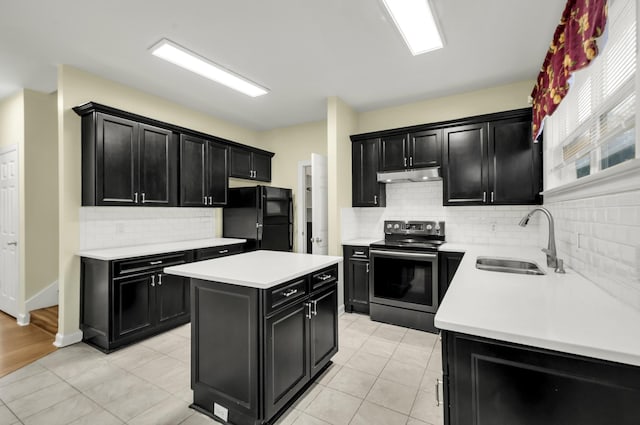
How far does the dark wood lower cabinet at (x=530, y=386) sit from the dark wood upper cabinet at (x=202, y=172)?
12.0 feet

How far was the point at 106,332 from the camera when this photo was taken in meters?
2.76

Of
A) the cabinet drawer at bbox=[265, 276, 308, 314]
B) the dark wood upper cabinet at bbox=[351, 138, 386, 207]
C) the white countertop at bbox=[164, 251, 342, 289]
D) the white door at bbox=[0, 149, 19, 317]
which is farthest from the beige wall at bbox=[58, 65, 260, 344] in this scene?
the dark wood upper cabinet at bbox=[351, 138, 386, 207]

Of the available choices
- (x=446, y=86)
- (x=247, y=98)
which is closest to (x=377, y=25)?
(x=446, y=86)

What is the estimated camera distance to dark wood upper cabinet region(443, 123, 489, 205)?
11.1ft

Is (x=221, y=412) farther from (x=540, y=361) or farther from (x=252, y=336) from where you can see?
(x=540, y=361)

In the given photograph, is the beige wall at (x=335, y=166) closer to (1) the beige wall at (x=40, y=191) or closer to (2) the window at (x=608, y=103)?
(2) the window at (x=608, y=103)

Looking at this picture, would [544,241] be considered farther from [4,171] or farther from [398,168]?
[4,171]

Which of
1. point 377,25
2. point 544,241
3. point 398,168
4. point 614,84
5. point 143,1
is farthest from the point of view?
point 398,168

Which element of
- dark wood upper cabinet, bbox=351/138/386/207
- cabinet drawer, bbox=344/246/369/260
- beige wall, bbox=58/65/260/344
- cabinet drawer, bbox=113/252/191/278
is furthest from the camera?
dark wood upper cabinet, bbox=351/138/386/207

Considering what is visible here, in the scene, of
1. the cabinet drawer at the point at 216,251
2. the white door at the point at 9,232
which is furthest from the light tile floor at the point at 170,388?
the white door at the point at 9,232

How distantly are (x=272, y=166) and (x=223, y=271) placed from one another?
3.76 metres

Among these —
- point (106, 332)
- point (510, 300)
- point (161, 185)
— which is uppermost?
point (161, 185)

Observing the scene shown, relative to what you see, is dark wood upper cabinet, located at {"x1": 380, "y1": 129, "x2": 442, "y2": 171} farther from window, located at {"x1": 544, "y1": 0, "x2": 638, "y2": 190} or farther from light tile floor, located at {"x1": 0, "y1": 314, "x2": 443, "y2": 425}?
light tile floor, located at {"x1": 0, "y1": 314, "x2": 443, "y2": 425}

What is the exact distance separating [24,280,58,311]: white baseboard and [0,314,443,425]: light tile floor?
4.05 feet
